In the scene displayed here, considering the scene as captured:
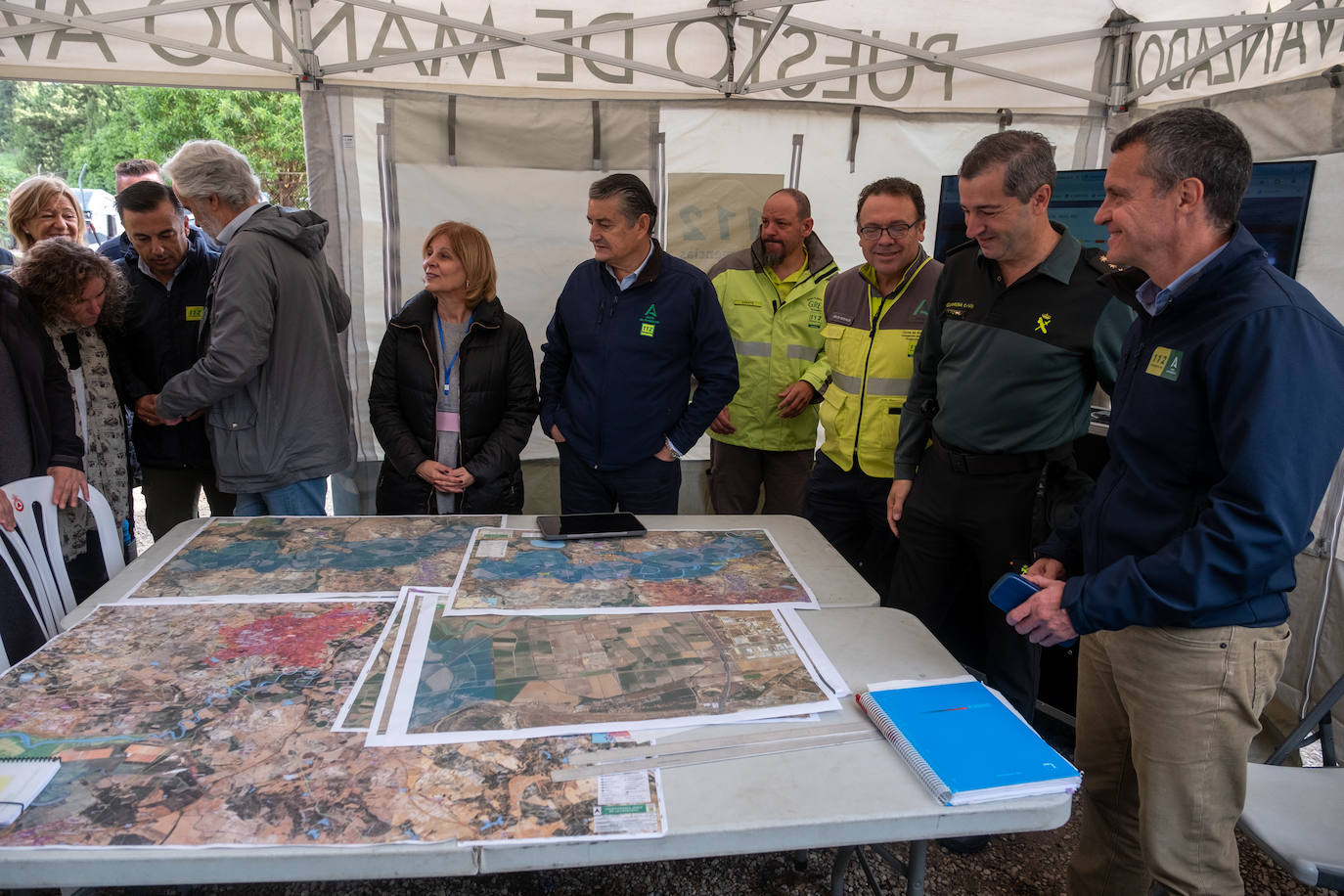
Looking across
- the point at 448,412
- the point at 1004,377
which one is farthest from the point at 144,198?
the point at 1004,377

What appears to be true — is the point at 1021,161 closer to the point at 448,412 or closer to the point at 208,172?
the point at 448,412

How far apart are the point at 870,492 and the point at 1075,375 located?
83 cm

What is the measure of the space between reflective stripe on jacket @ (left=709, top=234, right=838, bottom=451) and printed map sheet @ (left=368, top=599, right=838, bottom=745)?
5.43 feet

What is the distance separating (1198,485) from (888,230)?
1421mm

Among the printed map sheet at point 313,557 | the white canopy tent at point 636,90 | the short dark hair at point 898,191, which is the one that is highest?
the white canopy tent at point 636,90

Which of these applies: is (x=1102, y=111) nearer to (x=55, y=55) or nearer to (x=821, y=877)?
(x=821, y=877)

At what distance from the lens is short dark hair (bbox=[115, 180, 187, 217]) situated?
2.59 meters

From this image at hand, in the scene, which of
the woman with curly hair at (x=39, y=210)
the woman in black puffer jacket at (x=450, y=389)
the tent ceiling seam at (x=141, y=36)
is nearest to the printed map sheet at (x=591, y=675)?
the woman in black puffer jacket at (x=450, y=389)

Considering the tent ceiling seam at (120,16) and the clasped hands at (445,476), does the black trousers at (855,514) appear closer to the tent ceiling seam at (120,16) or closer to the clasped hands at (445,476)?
the clasped hands at (445,476)

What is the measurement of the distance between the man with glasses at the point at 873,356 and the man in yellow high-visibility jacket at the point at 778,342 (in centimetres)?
32

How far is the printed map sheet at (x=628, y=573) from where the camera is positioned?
65.1 inches

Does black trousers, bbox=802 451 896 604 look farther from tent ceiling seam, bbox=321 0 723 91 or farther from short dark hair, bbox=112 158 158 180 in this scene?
short dark hair, bbox=112 158 158 180

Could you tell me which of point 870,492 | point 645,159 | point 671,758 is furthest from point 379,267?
point 671,758

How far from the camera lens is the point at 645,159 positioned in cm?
385
